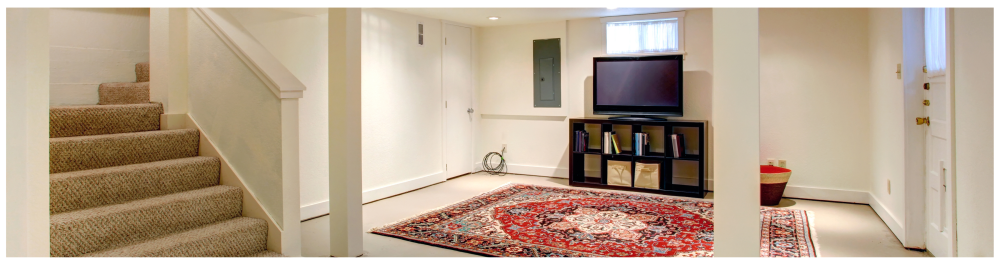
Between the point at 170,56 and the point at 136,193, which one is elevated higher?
the point at 170,56

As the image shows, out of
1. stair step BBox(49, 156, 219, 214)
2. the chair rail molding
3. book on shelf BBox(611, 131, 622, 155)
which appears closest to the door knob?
book on shelf BBox(611, 131, 622, 155)

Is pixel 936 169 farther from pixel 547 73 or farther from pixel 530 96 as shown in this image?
pixel 530 96

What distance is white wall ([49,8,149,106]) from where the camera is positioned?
3688 millimetres

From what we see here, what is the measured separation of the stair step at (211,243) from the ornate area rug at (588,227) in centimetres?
93

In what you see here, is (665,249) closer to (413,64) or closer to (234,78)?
(234,78)

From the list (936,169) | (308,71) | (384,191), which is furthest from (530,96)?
(936,169)

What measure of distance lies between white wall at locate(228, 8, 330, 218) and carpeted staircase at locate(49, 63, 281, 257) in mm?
988

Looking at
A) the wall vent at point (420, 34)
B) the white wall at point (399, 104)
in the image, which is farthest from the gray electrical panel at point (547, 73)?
the wall vent at point (420, 34)

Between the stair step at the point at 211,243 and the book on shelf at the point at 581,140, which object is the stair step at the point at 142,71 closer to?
the stair step at the point at 211,243

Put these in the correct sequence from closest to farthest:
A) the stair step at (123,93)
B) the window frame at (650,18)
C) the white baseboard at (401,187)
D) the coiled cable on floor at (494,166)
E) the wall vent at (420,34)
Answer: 1. the stair step at (123,93)
2. the white baseboard at (401,187)
3. the window frame at (650,18)
4. the wall vent at (420,34)
5. the coiled cable on floor at (494,166)

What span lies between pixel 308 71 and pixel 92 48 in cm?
138

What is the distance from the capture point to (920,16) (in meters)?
3.01

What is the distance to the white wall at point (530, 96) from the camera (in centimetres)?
573

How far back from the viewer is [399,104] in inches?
201
